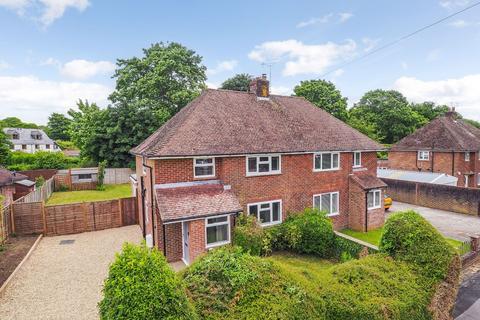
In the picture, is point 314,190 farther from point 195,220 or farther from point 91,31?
point 91,31

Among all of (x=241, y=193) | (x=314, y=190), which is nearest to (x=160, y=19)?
(x=241, y=193)

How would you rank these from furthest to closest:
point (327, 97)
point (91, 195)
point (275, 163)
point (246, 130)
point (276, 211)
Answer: point (327, 97), point (91, 195), point (246, 130), point (276, 211), point (275, 163)

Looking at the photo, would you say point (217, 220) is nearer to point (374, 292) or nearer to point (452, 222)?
point (374, 292)

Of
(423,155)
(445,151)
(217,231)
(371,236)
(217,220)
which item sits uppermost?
(445,151)

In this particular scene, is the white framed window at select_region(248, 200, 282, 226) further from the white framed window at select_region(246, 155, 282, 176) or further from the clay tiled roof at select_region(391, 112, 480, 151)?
the clay tiled roof at select_region(391, 112, 480, 151)

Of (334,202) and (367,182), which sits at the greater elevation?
(367,182)

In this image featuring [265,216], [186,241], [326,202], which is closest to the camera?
[186,241]

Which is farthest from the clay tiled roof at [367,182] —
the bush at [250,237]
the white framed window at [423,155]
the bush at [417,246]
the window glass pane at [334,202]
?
the white framed window at [423,155]

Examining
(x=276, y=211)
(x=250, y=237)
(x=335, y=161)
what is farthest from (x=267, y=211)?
(x=335, y=161)
